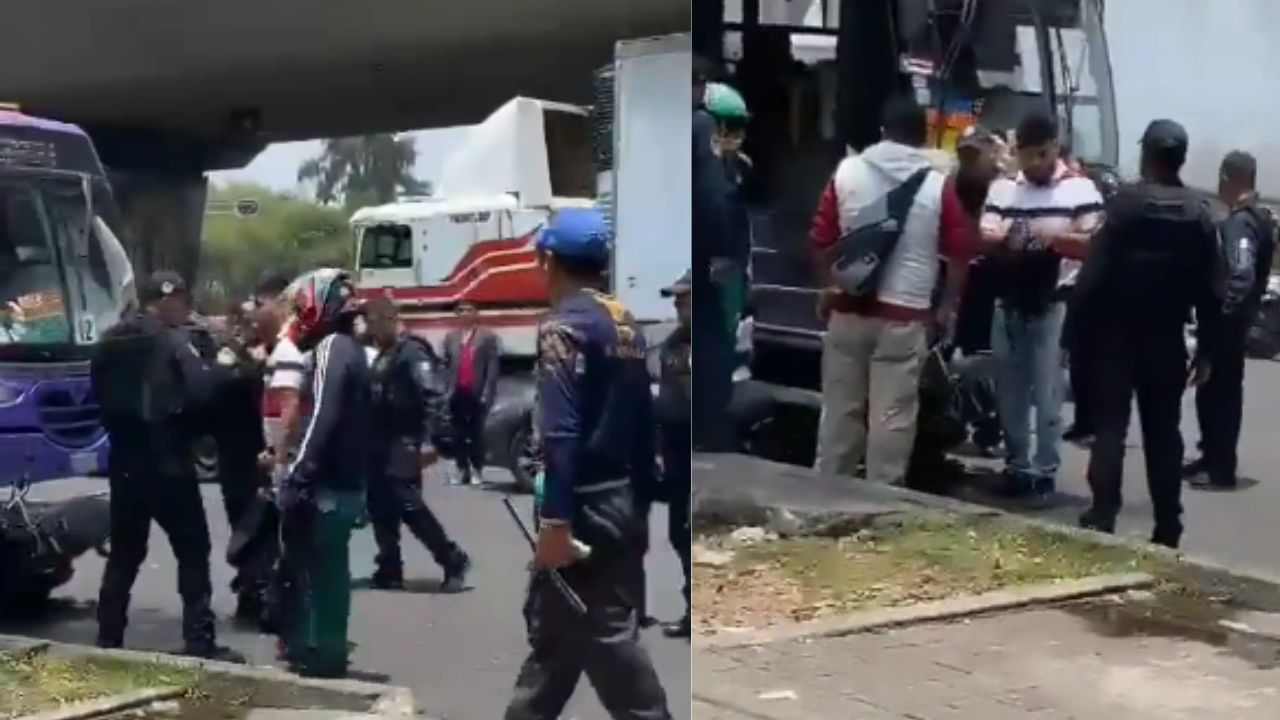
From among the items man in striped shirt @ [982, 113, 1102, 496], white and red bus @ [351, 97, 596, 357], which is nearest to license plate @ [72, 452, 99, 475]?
white and red bus @ [351, 97, 596, 357]

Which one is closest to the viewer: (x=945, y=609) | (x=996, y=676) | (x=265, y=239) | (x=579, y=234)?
(x=579, y=234)

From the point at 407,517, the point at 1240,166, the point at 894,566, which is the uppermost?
the point at 1240,166

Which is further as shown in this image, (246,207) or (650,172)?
(246,207)

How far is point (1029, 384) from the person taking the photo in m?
2.72

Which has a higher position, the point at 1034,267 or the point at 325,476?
the point at 1034,267

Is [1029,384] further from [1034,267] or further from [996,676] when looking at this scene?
[996,676]

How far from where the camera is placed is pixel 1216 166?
278cm

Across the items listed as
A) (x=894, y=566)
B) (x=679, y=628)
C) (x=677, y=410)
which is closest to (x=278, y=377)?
(x=677, y=410)

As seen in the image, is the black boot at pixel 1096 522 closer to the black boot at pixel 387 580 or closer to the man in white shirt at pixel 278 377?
the black boot at pixel 387 580

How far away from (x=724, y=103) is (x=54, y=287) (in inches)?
42.3

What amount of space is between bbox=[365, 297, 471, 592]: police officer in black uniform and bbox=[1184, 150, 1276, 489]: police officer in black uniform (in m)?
1.51

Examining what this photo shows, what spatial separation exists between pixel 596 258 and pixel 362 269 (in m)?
0.35

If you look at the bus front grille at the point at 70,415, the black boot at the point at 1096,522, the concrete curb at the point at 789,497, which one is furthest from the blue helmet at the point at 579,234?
the black boot at the point at 1096,522

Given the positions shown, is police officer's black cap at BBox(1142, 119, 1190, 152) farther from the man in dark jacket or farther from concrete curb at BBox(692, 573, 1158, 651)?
the man in dark jacket
